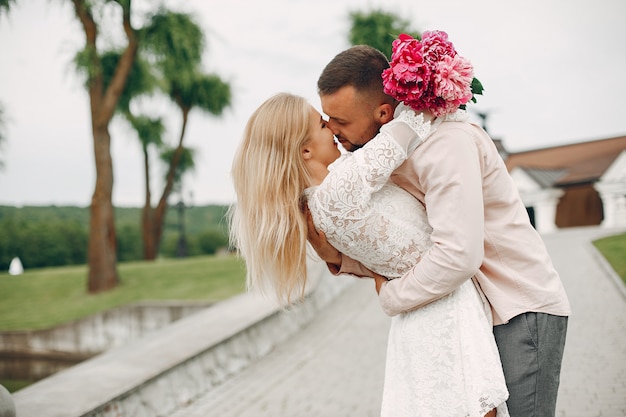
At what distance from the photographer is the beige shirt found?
73.3 inches

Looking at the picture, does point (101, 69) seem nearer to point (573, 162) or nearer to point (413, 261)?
point (413, 261)

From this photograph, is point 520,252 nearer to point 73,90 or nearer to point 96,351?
point 96,351

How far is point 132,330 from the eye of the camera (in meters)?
12.6

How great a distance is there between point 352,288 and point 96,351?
5.49 metres

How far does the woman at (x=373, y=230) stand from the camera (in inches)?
78.1

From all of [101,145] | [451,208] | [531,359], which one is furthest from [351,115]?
[101,145]

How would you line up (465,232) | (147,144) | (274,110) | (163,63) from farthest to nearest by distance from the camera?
(147,144), (163,63), (274,110), (465,232)

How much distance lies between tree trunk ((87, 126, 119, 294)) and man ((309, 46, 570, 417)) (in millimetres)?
14397

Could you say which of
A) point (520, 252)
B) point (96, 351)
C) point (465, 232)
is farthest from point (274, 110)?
point (96, 351)

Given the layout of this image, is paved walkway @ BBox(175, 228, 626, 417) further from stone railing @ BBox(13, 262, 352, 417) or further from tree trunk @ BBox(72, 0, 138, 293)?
tree trunk @ BBox(72, 0, 138, 293)

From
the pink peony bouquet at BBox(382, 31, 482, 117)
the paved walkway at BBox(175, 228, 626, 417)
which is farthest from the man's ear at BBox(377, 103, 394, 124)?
the paved walkway at BBox(175, 228, 626, 417)

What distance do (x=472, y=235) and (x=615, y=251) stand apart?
46.4 ft

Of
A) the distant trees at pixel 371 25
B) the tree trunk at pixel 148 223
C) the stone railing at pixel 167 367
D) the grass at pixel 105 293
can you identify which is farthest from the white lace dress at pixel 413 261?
the distant trees at pixel 371 25

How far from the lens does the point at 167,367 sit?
5.69 metres
